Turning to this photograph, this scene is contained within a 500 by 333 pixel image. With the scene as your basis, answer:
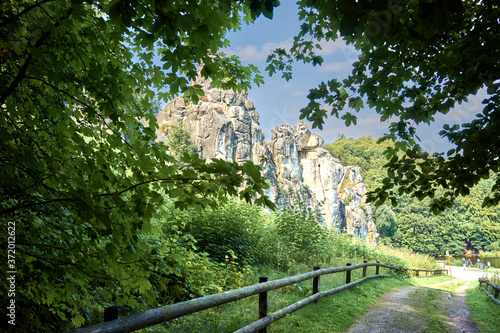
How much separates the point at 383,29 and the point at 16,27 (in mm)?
2546

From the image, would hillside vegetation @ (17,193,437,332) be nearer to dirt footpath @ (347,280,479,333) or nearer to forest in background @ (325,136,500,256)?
dirt footpath @ (347,280,479,333)

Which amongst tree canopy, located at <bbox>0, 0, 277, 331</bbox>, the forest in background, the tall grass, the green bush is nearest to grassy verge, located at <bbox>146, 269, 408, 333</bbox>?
the tall grass

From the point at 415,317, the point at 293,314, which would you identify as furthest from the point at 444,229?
the point at 293,314

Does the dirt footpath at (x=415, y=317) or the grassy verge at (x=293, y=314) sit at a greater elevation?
the grassy verge at (x=293, y=314)

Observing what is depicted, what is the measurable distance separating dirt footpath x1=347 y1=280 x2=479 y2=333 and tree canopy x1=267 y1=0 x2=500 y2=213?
306cm

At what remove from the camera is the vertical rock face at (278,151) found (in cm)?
5184

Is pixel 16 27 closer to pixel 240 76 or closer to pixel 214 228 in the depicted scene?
pixel 240 76

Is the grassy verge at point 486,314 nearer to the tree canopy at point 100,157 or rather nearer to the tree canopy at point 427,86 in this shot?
the tree canopy at point 427,86

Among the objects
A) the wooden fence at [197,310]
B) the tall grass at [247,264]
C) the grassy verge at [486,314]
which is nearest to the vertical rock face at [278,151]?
the grassy verge at [486,314]

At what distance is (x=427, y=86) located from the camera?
4.07m

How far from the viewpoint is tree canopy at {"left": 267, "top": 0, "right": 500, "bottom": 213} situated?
8.39ft

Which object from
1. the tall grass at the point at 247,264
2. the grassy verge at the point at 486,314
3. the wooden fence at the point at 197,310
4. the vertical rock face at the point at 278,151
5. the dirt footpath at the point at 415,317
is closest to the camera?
the wooden fence at the point at 197,310

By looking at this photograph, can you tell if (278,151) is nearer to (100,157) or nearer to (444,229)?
(444,229)

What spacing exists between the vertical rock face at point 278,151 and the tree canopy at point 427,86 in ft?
137
